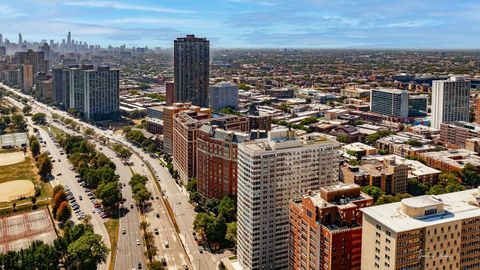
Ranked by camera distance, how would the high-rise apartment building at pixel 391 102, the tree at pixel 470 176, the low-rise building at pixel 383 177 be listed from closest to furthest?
the low-rise building at pixel 383 177
the tree at pixel 470 176
the high-rise apartment building at pixel 391 102

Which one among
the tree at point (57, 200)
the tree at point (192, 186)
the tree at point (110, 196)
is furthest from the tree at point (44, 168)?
the tree at point (192, 186)

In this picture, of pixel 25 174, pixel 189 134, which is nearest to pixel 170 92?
pixel 25 174

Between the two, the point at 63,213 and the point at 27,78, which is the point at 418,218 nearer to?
the point at 63,213

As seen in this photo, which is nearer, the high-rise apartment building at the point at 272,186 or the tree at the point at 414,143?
the high-rise apartment building at the point at 272,186

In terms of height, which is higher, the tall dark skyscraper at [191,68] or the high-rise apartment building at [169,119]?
the tall dark skyscraper at [191,68]

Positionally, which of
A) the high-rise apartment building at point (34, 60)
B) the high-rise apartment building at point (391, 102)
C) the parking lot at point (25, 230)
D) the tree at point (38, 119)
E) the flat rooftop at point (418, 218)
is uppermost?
the high-rise apartment building at point (34, 60)

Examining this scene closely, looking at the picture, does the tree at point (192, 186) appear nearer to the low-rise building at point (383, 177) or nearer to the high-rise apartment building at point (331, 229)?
the low-rise building at point (383, 177)
